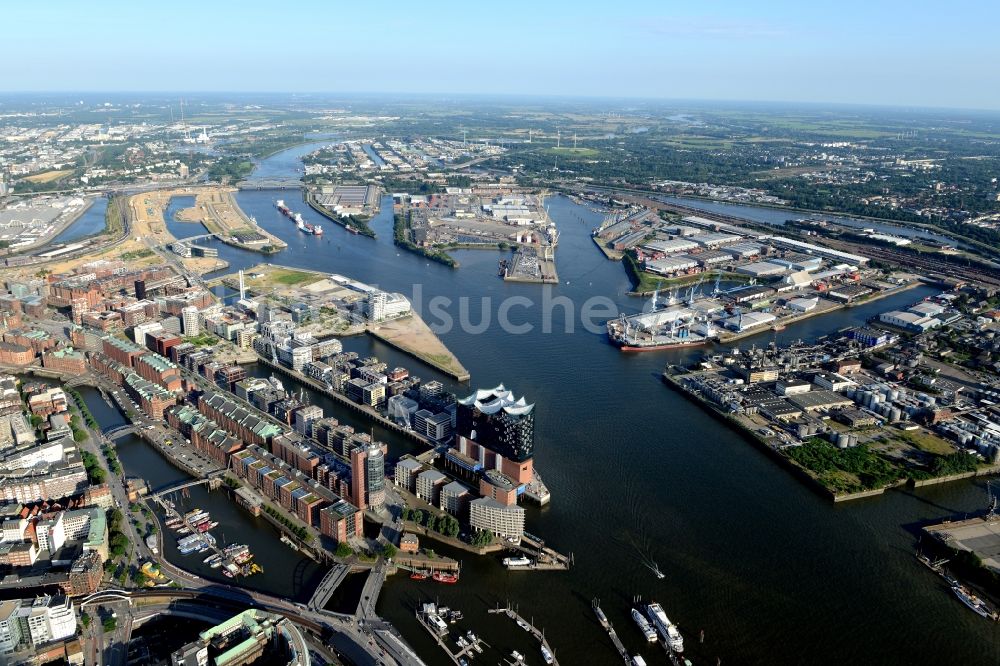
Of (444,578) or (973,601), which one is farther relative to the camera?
(444,578)

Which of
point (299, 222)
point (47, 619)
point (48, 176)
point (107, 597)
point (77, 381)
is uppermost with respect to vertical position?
point (48, 176)

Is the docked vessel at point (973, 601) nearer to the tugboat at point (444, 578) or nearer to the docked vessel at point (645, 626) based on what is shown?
the docked vessel at point (645, 626)

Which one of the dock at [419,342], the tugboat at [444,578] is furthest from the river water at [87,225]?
the tugboat at [444,578]

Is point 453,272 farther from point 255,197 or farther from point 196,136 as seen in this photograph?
point 196,136

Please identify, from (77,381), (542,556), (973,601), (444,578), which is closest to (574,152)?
(77,381)

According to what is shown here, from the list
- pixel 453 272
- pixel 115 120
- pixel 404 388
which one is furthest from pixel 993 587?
pixel 115 120

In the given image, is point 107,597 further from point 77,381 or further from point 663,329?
point 663,329
